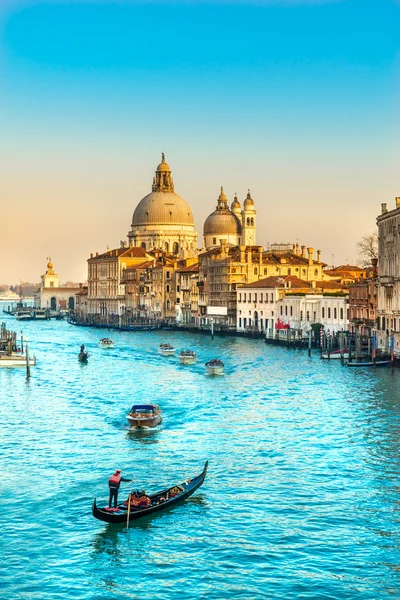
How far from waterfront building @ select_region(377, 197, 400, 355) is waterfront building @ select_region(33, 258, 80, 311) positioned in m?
126

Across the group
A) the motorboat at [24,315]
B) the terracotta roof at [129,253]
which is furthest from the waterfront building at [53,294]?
the terracotta roof at [129,253]

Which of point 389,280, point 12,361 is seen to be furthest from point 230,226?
point 12,361

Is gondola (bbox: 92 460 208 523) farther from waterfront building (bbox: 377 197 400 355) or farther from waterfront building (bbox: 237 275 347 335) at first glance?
waterfront building (bbox: 237 275 347 335)

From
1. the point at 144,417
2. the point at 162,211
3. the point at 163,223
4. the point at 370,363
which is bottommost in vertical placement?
the point at 144,417

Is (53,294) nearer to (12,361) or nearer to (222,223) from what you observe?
A: (222,223)

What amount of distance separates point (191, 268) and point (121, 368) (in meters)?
61.2

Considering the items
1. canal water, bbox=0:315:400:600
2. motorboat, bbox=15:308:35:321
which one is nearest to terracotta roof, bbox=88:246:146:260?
motorboat, bbox=15:308:35:321

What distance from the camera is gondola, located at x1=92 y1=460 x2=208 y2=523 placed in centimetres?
2044

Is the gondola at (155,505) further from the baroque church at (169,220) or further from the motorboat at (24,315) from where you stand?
the motorboat at (24,315)

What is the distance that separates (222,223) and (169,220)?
15974 millimetres

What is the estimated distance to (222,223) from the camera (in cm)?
14350

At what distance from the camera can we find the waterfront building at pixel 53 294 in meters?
184

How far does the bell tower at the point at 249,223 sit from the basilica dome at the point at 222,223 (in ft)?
5.91

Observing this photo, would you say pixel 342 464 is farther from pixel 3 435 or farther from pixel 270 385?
pixel 270 385
